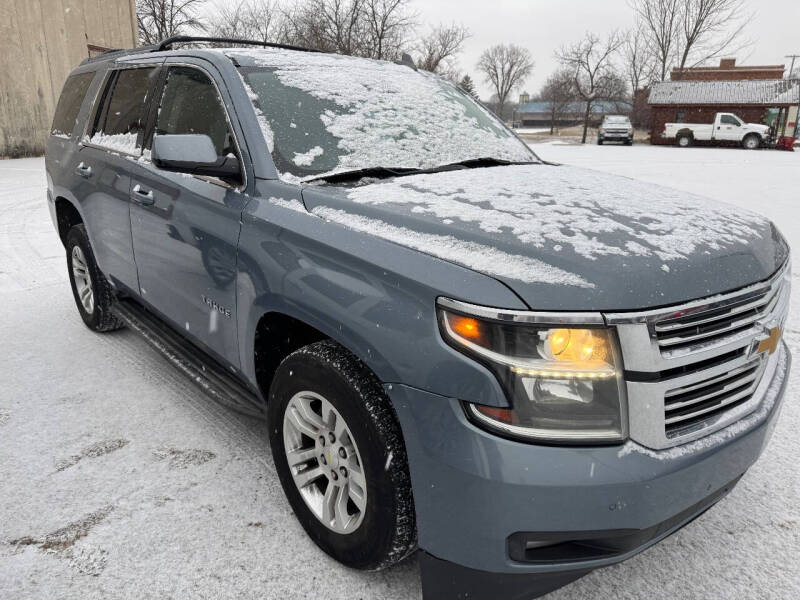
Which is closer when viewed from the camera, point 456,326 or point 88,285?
point 456,326

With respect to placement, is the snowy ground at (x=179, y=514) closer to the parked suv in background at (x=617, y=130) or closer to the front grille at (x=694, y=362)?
the front grille at (x=694, y=362)

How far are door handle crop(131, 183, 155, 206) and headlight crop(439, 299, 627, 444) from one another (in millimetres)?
2129

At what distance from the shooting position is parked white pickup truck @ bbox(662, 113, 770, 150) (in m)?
31.4

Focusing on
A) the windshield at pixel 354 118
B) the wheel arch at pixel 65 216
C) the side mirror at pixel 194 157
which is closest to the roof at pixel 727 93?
the windshield at pixel 354 118

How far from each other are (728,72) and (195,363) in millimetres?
61545

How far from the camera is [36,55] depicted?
1725 cm

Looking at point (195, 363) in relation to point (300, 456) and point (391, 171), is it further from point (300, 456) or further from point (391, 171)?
point (391, 171)

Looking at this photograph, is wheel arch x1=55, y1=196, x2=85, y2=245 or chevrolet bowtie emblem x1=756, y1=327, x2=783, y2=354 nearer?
chevrolet bowtie emblem x1=756, y1=327, x2=783, y2=354

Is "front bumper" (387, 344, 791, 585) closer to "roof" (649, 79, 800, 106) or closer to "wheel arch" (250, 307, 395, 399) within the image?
"wheel arch" (250, 307, 395, 399)

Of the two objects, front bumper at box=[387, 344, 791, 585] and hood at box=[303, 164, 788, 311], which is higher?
hood at box=[303, 164, 788, 311]

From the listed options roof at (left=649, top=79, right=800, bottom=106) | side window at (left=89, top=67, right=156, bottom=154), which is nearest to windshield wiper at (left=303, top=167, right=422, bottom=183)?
side window at (left=89, top=67, right=156, bottom=154)

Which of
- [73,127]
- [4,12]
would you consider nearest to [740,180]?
[73,127]

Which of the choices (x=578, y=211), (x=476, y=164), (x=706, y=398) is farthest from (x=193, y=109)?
(x=706, y=398)

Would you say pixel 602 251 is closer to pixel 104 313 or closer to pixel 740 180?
pixel 104 313
